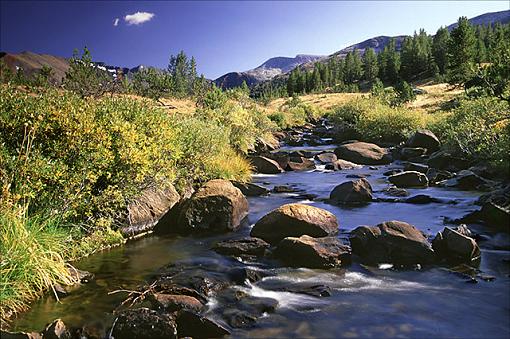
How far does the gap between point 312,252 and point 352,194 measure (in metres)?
7.34

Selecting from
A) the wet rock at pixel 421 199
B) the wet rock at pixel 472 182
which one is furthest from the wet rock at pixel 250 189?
the wet rock at pixel 472 182

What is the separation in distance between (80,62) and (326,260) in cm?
6418

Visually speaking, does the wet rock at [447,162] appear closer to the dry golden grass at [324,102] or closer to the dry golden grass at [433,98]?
the dry golden grass at [433,98]

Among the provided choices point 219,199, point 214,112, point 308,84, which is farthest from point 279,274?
point 308,84

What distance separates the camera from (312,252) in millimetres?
10656

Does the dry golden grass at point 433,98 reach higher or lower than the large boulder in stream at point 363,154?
higher

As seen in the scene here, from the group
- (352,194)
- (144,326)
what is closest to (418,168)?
(352,194)

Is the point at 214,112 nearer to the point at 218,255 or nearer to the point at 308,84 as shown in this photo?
the point at 218,255

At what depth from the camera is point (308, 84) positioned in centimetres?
15100

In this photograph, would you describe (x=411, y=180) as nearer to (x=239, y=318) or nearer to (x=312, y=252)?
(x=312, y=252)

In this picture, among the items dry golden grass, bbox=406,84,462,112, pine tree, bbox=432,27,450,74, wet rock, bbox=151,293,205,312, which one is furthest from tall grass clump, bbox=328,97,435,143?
pine tree, bbox=432,27,450,74

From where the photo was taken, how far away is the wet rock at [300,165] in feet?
89.1

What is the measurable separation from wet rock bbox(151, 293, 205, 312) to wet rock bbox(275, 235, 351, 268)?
3243 millimetres

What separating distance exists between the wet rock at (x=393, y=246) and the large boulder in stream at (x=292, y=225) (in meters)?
1.54
